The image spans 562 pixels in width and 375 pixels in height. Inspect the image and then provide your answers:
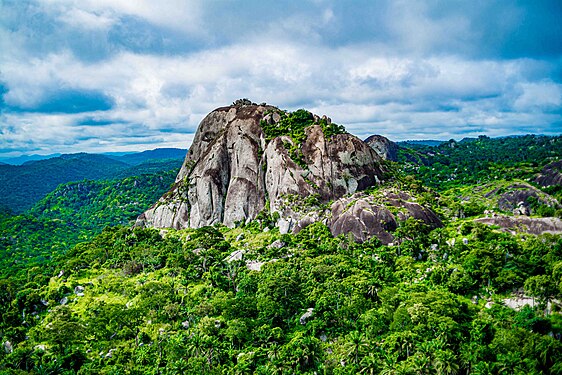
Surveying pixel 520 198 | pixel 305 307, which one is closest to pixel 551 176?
pixel 520 198

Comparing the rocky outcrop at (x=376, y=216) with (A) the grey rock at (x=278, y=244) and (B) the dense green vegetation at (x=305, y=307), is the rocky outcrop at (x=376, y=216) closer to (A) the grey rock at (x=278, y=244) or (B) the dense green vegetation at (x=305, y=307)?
(B) the dense green vegetation at (x=305, y=307)

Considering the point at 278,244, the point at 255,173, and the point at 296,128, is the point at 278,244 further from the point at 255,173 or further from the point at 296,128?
the point at 296,128

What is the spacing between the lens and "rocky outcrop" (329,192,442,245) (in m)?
93.1

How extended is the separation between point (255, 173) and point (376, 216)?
4916 centimetres

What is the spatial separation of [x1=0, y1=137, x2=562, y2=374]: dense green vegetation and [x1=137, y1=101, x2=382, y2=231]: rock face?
47.6 ft

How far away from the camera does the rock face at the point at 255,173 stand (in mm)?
114750

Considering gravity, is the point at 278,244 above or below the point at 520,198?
below

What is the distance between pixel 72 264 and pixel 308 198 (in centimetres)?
7308

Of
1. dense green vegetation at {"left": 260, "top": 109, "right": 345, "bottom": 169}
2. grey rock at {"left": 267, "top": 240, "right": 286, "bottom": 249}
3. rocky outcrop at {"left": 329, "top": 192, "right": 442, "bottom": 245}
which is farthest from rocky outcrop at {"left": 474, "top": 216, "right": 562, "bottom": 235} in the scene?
dense green vegetation at {"left": 260, "top": 109, "right": 345, "bottom": 169}

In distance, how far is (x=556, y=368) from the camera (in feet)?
159

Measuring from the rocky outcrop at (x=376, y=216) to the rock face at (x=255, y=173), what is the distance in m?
13.6

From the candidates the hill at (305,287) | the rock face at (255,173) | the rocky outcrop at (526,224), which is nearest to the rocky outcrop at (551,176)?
the hill at (305,287)

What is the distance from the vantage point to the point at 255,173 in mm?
127375

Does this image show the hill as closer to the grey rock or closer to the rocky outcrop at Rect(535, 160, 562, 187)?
the grey rock
